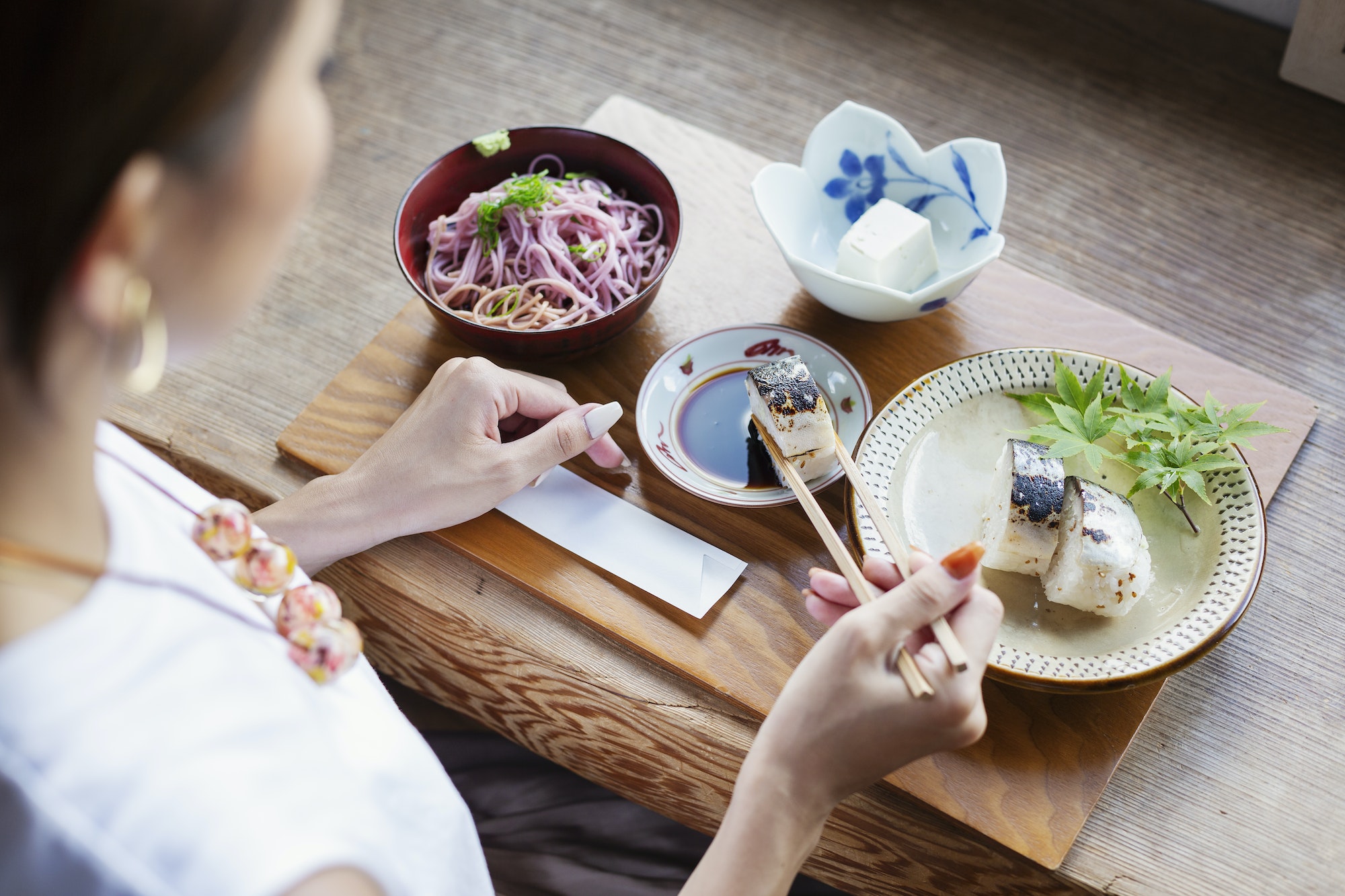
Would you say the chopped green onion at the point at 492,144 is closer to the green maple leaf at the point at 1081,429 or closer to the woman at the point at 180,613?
the woman at the point at 180,613

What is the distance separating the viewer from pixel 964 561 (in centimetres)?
95

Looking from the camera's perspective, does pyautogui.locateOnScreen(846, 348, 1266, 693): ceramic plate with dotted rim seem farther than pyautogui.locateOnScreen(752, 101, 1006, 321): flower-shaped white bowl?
No

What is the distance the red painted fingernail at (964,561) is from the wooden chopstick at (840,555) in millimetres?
100

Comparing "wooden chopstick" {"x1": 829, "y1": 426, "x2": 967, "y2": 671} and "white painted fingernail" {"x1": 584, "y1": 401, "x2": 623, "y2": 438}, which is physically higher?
"wooden chopstick" {"x1": 829, "y1": 426, "x2": 967, "y2": 671}

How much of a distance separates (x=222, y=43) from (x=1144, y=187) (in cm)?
201

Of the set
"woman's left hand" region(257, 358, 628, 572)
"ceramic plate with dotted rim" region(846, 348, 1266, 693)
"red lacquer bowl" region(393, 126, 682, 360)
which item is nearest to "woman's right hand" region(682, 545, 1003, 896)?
"ceramic plate with dotted rim" region(846, 348, 1266, 693)

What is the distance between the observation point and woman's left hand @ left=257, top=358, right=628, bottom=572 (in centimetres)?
130

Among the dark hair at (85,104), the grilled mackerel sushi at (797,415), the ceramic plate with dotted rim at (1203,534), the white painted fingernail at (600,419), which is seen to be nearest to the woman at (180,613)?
the dark hair at (85,104)

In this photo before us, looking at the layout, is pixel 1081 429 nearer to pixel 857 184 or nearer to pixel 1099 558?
pixel 1099 558

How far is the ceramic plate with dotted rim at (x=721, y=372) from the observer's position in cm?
134

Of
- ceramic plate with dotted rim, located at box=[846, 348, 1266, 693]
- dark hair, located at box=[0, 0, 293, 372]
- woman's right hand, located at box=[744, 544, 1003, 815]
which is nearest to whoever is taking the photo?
dark hair, located at box=[0, 0, 293, 372]

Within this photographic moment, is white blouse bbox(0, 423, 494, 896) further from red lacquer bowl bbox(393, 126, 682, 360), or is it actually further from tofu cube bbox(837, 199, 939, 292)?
tofu cube bbox(837, 199, 939, 292)

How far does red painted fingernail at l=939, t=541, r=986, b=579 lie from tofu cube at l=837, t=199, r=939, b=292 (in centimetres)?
60

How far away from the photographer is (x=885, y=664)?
0.96 meters
